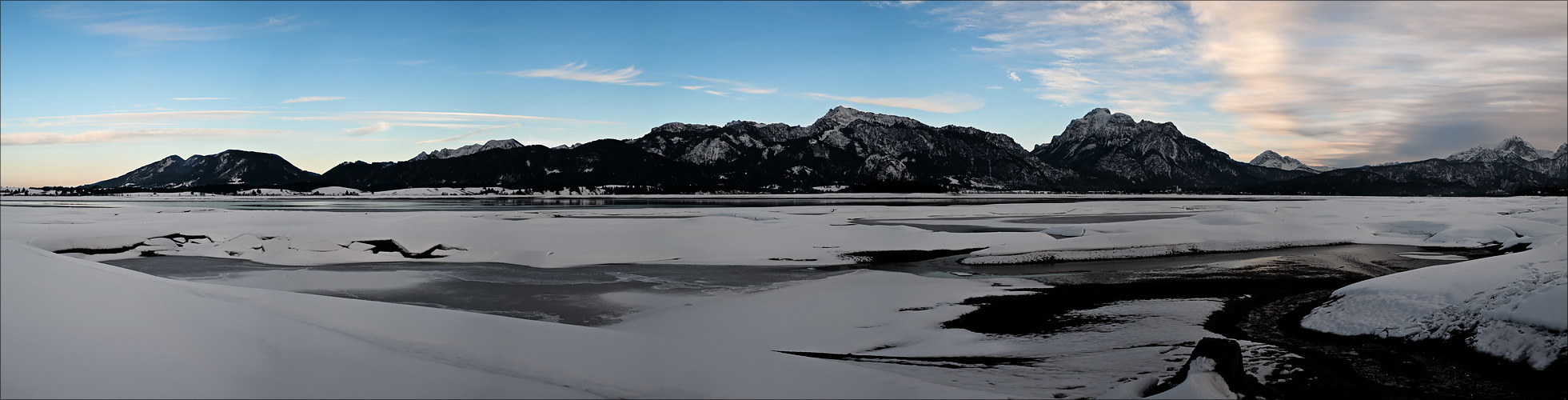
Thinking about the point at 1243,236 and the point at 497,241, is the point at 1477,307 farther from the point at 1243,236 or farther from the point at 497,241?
the point at 497,241

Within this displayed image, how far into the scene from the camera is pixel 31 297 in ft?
17.3

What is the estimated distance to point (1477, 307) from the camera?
11781mm

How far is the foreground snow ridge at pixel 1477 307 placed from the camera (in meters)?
10.5

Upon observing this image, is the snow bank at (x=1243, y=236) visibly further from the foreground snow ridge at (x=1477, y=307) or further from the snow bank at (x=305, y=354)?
the snow bank at (x=305, y=354)

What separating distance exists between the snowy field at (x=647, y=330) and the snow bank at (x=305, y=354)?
0.9 inches

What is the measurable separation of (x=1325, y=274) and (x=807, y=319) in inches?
685

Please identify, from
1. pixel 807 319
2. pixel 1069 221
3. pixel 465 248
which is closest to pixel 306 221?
pixel 465 248

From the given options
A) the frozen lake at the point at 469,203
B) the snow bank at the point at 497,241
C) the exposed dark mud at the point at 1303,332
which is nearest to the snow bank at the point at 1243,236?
the snow bank at the point at 497,241

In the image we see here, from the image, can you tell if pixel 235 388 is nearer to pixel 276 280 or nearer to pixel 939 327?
pixel 939 327

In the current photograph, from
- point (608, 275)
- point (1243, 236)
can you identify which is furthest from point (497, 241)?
point (1243, 236)

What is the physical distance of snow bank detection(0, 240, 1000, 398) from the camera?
4.59m

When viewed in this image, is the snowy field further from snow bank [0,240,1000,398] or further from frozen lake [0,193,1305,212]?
frozen lake [0,193,1305,212]

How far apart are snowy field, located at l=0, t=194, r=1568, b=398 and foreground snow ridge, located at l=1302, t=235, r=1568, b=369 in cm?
5

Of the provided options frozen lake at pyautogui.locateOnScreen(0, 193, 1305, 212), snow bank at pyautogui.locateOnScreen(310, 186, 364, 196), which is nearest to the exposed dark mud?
frozen lake at pyautogui.locateOnScreen(0, 193, 1305, 212)
